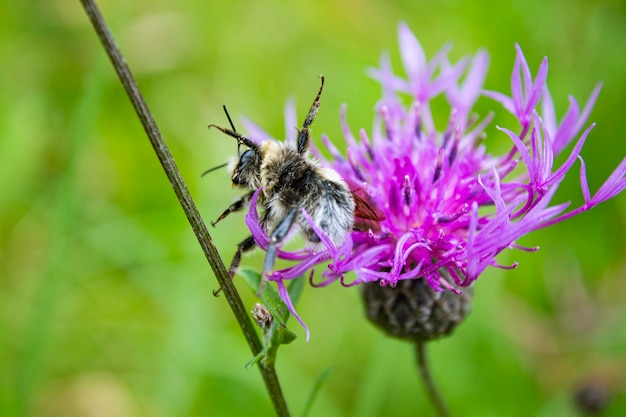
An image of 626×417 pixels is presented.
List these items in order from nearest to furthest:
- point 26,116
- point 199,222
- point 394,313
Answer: point 199,222, point 394,313, point 26,116

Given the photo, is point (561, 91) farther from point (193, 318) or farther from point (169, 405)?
point (169, 405)

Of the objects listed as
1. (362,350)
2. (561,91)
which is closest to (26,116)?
(362,350)

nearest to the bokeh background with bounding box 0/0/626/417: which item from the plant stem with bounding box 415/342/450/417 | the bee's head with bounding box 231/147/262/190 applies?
the plant stem with bounding box 415/342/450/417

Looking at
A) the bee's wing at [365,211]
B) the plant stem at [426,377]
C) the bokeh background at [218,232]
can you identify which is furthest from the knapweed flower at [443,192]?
the bokeh background at [218,232]

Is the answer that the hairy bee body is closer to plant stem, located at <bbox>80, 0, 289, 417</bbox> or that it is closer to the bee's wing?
the bee's wing

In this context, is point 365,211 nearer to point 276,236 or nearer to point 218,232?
point 276,236

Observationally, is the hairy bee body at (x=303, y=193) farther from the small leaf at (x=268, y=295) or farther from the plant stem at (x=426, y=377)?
the plant stem at (x=426, y=377)
